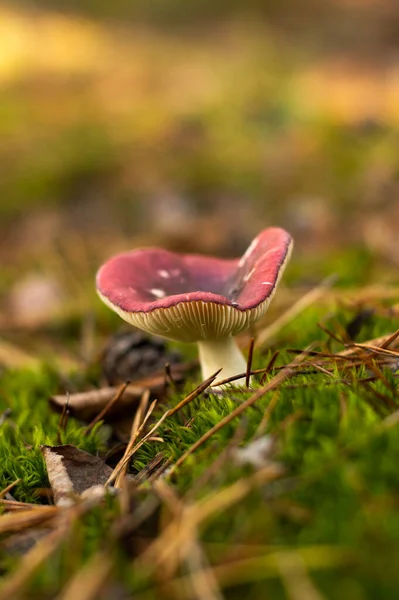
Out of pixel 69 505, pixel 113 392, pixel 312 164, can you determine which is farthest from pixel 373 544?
pixel 312 164

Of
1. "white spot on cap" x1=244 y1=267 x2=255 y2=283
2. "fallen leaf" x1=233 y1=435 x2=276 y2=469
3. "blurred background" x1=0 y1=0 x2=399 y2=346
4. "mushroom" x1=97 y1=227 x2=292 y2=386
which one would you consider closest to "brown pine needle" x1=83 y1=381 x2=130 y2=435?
"mushroom" x1=97 y1=227 x2=292 y2=386

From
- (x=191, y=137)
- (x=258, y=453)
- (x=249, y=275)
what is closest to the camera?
(x=258, y=453)

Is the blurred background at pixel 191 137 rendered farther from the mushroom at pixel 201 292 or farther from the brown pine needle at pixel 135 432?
the brown pine needle at pixel 135 432

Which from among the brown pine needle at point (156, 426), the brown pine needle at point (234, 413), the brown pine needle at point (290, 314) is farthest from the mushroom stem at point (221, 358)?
the brown pine needle at point (234, 413)

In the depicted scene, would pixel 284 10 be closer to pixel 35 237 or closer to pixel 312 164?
pixel 312 164

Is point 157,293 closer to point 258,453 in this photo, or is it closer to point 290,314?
point 290,314

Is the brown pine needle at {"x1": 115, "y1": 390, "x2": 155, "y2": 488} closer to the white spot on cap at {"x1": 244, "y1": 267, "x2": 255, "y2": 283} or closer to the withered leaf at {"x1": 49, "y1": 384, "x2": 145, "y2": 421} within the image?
the withered leaf at {"x1": 49, "y1": 384, "x2": 145, "y2": 421}

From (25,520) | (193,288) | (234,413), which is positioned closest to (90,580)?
(25,520)
